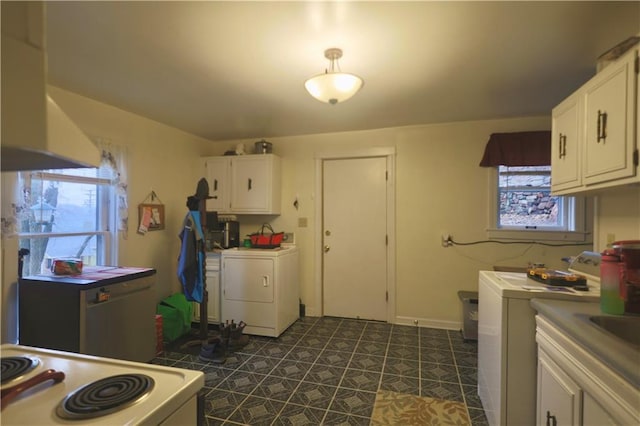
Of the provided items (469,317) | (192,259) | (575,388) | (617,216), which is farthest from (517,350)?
(192,259)

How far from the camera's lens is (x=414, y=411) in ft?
6.72

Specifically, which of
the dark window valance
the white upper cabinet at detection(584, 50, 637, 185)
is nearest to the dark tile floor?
the white upper cabinet at detection(584, 50, 637, 185)

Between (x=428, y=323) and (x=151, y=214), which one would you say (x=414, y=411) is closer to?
(x=428, y=323)

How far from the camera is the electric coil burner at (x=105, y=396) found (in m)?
0.72

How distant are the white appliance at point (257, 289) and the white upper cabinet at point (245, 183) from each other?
62cm

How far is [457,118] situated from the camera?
3320mm

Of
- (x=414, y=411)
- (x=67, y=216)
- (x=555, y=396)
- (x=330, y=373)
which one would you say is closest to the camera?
(x=555, y=396)

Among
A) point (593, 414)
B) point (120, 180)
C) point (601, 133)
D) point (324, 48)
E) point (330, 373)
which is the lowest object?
point (330, 373)

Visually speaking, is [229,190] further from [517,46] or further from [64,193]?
[517,46]

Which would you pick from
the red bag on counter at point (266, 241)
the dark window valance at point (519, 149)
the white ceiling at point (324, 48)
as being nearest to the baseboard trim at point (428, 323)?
the red bag on counter at point (266, 241)

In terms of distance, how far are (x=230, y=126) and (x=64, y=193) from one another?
1729 millimetres

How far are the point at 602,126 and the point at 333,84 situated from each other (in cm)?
142

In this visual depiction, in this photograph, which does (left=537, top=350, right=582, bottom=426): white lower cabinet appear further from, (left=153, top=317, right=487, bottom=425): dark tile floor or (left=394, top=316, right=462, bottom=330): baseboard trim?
(left=394, top=316, right=462, bottom=330): baseboard trim

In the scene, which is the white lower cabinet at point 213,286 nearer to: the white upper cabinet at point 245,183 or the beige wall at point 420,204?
the beige wall at point 420,204
